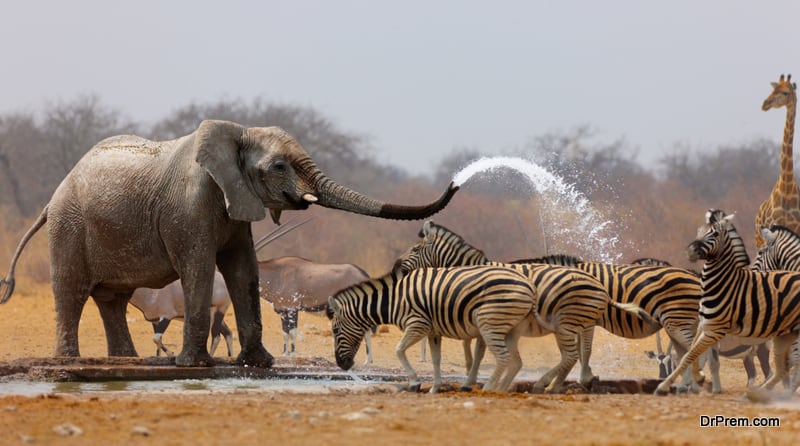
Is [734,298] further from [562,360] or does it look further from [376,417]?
[376,417]

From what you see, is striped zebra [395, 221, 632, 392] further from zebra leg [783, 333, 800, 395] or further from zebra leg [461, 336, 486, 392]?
zebra leg [783, 333, 800, 395]

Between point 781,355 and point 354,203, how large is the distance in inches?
152

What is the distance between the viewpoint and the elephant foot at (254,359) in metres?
12.2

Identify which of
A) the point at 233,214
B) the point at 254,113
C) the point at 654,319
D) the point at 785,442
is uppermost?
the point at 254,113

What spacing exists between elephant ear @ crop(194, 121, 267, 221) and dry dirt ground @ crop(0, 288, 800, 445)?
1970 millimetres

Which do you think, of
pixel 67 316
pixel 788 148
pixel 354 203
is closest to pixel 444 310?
pixel 354 203

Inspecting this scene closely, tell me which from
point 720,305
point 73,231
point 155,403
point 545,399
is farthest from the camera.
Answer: point 73,231

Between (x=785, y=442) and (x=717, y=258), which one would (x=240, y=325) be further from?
(x=785, y=442)

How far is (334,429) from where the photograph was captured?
23.6 feet

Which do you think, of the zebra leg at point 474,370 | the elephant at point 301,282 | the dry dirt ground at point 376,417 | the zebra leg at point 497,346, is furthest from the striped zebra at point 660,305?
the elephant at point 301,282

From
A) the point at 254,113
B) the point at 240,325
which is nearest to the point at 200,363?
the point at 240,325

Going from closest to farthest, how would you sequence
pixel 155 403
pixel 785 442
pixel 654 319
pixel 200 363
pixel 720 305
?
1. pixel 785 442
2. pixel 155 403
3. pixel 720 305
4. pixel 654 319
5. pixel 200 363

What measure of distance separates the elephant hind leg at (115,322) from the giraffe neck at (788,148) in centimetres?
836

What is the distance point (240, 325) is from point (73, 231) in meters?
2.05
